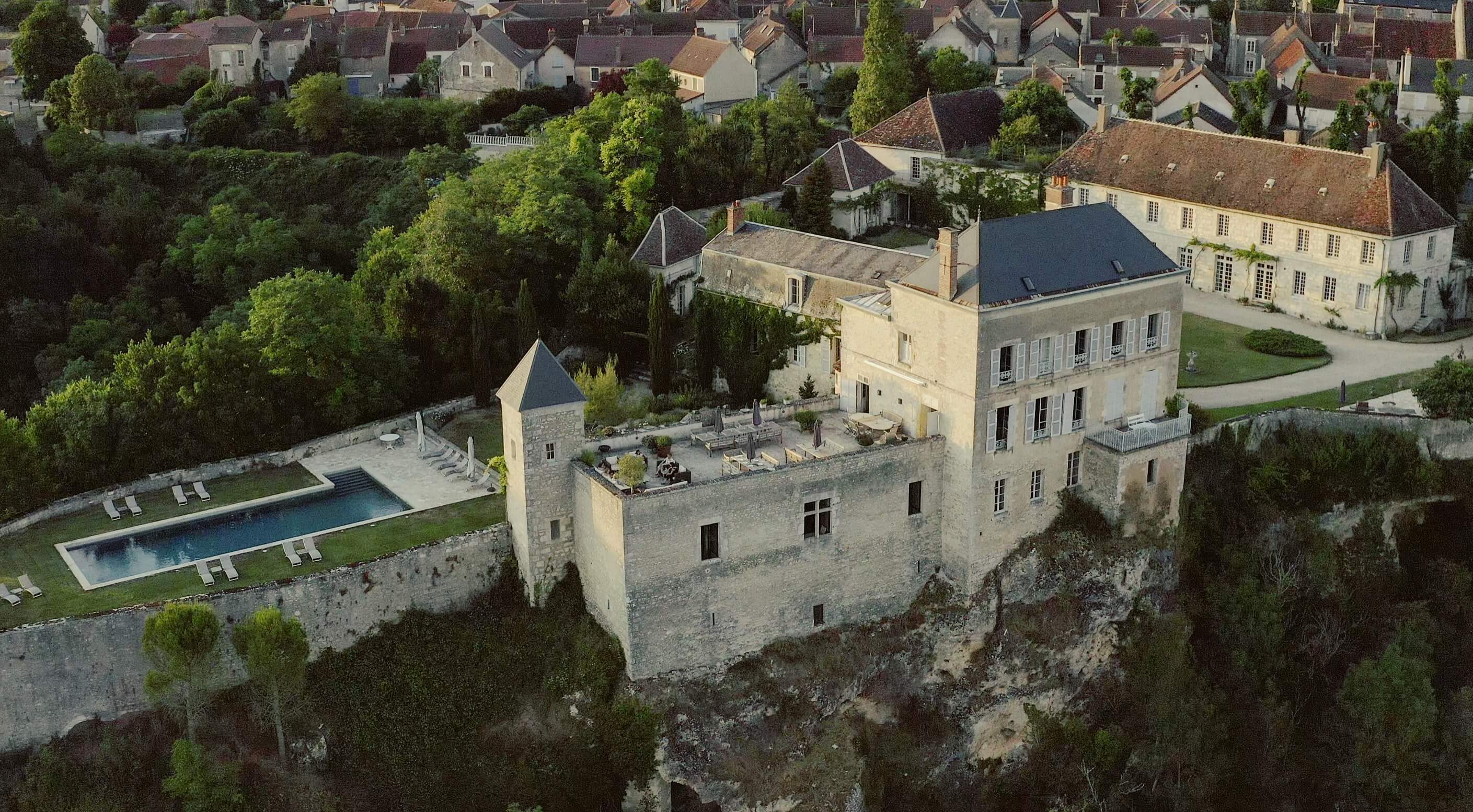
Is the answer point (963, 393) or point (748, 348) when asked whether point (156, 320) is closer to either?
point (748, 348)

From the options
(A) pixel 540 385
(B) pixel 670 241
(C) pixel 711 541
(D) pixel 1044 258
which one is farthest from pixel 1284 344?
(A) pixel 540 385

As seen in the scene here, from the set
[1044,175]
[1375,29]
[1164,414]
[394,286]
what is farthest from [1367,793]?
[1375,29]

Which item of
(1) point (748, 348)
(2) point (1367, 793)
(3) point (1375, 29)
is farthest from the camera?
(3) point (1375, 29)

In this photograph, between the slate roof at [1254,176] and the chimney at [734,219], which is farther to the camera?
the slate roof at [1254,176]

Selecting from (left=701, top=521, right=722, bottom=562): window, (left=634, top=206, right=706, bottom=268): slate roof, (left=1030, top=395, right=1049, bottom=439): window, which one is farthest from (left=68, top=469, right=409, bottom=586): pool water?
(left=1030, top=395, right=1049, bottom=439): window

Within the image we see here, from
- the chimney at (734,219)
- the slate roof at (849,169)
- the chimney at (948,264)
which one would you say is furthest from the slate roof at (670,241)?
the chimney at (948,264)

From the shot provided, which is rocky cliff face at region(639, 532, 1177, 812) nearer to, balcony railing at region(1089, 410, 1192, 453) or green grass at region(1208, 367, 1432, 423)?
balcony railing at region(1089, 410, 1192, 453)

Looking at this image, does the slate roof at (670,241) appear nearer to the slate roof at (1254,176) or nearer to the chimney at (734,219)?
the chimney at (734,219)
